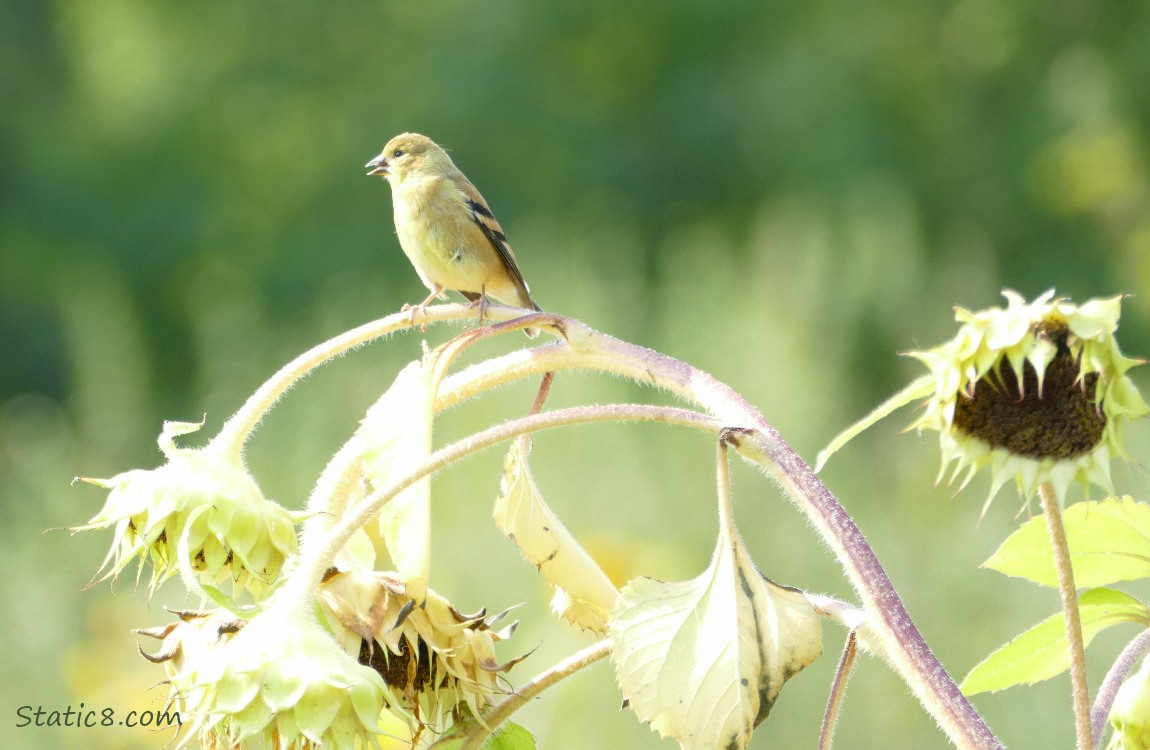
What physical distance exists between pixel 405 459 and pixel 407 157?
189cm

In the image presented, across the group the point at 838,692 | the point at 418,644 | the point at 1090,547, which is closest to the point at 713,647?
the point at 838,692

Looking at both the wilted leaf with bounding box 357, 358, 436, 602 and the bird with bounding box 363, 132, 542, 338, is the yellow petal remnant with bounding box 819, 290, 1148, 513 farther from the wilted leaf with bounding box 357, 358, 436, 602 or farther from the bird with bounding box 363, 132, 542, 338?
the bird with bounding box 363, 132, 542, 338

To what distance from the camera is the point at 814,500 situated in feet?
2.49

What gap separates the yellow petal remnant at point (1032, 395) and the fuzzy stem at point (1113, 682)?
0.51 ft

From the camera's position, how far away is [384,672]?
0.87 metres

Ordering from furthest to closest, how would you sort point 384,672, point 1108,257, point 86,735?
point 1108,257 → point 86,735 → point 384,672

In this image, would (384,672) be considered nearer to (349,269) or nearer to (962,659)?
(962,659)

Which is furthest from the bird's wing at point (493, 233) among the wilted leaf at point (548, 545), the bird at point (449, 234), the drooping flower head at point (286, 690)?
the drooping flower head at point (286, 690)

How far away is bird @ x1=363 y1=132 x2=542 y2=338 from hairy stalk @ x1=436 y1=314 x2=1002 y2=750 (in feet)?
4.74

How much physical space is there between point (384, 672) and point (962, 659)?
399 cm

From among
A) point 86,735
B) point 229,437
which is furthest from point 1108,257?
point 229,437

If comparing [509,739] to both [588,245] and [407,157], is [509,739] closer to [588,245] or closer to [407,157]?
[407,157]

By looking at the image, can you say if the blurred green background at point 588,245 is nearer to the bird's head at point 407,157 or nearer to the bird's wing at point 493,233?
the bird's wing at point 493,233

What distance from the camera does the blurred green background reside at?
4.71 meters
